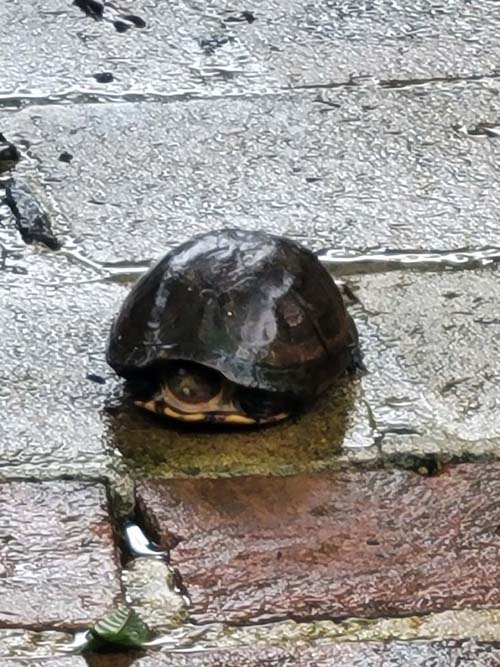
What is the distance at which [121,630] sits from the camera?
2.45 m

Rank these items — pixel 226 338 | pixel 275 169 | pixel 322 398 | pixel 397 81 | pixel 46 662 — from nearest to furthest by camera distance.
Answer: pixel 46 662, pixel 226 338, pixel 322 398, pixel 275 169, pixel 397 81

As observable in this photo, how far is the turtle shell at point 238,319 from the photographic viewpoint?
296 centimetres

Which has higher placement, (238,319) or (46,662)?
(238,319)

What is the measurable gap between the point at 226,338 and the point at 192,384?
12 centimetres

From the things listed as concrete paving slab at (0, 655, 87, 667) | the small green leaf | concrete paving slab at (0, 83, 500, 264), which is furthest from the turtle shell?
concrete paving slab at (0, 655, 87, 667)

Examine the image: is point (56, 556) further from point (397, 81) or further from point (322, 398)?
point (397, 81)

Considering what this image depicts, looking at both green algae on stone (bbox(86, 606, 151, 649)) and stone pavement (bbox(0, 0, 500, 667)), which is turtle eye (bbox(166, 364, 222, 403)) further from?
green algae on stone (bbox(86, 606, 151, 649))

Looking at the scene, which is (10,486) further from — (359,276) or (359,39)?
(359,39)

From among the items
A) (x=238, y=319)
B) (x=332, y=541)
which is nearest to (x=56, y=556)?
(x=332, y=541)

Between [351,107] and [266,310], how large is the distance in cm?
141

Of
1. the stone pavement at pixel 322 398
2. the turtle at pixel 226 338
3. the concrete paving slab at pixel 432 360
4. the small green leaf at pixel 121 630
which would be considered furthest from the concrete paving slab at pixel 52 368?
the concrete paving slab at pixel 432 360

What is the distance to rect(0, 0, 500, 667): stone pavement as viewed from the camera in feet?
8.39

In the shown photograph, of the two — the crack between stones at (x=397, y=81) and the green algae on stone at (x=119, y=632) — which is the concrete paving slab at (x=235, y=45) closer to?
the crack between stones at (x=397, y=81)

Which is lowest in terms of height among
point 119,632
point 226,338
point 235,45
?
point 235,45
